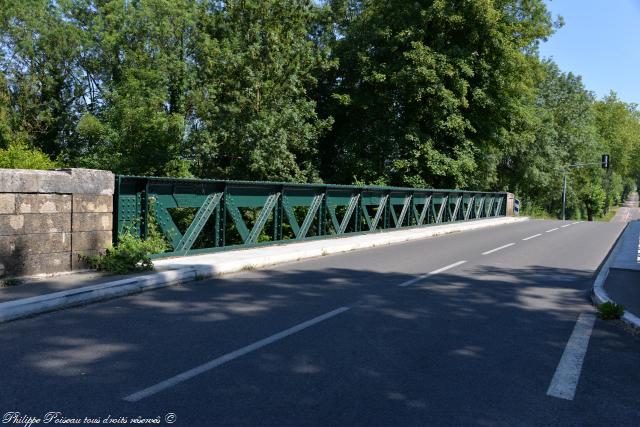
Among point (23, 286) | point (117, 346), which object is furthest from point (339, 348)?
point (23, 286)

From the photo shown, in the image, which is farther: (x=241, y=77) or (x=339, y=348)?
(x=241, y=77)

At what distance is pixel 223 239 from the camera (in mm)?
11477

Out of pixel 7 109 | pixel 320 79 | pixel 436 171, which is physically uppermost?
pixel 320 79

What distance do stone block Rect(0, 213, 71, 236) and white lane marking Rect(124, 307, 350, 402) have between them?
4.04 m

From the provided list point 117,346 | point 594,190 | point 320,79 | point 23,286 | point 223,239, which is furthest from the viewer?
point 594,190

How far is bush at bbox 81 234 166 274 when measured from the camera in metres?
8.26

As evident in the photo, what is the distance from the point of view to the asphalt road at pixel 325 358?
12.2 feet

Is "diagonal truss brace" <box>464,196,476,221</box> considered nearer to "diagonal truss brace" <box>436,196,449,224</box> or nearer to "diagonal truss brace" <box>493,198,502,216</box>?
"diagonal truss brace" <box>436,196,449,224</box>

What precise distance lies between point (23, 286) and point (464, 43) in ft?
88.9

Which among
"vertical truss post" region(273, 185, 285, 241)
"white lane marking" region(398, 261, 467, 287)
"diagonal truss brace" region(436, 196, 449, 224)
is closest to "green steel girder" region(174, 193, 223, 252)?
"vertical truss post" region(273, 185, 285, 241)

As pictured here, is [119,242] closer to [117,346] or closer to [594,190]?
[117,346]

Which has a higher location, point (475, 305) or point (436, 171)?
point (436, 171)

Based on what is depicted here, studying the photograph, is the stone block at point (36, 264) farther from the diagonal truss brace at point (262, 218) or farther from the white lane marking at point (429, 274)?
the white lane marking at point (429, 274)

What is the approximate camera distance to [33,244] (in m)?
7.43
